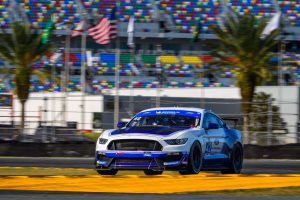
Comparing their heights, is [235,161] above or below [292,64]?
Answer: below

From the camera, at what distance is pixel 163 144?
13.9m

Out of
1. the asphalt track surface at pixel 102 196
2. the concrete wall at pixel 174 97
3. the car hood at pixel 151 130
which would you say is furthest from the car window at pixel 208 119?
the concrete wall at pixel 174 97

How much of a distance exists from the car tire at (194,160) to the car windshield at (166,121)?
22.2 inches

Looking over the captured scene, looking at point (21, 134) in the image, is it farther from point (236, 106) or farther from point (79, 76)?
point (79, 76)

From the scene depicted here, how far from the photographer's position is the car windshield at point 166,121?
14.9m

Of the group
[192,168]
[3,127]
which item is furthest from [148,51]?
[192,168]

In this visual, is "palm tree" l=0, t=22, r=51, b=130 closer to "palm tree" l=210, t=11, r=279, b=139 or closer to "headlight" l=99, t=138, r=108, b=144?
"palm tree" l=210, t=11, r=279, b=139

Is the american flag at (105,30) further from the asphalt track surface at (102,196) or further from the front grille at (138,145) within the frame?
the asphalt track surface at (102,196)

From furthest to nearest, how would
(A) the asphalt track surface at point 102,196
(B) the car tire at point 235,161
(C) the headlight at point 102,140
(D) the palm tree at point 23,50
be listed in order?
(D) the palm tree at point 23,50 → (B) the car tire at point 235,161 → (C) the headlight at point 102,140 → (A) the asphalt track surface at point 102,196

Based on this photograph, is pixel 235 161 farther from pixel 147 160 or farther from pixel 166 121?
pixel 147 160

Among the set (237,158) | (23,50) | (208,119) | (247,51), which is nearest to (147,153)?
(208,119)

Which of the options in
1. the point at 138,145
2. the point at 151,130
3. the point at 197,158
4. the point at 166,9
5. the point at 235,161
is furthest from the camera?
the point at 166,9

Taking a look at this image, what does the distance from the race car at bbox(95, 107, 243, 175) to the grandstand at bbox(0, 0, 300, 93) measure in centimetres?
3423

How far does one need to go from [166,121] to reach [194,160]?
3.15 ft
